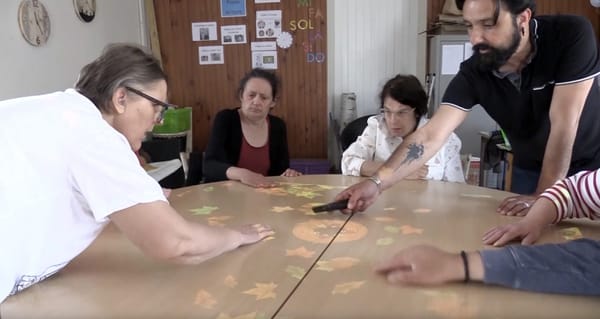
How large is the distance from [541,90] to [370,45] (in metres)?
3.02

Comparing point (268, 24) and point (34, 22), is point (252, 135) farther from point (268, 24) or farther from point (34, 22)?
point (268, 24)

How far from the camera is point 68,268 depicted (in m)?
1.30

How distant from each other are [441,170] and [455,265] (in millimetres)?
1352

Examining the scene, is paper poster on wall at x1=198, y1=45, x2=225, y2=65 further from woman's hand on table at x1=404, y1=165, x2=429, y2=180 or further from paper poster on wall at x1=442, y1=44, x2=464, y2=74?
woman's hand on table at x1=404, y1=165, x2=429, y2=180

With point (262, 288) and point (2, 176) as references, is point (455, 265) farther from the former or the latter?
point (2, 176)

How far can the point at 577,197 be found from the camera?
1436 millimetres

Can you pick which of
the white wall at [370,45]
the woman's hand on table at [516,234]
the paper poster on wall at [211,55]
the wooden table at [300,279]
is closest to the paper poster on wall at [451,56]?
the white wall at [370,45]

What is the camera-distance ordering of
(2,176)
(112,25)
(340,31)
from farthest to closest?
1. (340,31)
2. (112,25)
3. (2,176)

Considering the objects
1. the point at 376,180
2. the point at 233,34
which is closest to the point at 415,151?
the point at 376,180

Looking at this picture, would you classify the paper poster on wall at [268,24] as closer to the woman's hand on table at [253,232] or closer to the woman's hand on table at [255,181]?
the woman's hand on table at [255,181]

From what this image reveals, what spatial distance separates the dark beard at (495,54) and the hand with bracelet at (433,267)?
0.96m

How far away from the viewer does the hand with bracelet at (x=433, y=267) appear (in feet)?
3.69

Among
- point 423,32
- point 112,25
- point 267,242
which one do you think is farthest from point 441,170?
point 112,25

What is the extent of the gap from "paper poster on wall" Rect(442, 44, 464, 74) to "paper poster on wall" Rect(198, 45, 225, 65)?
2.11 m
